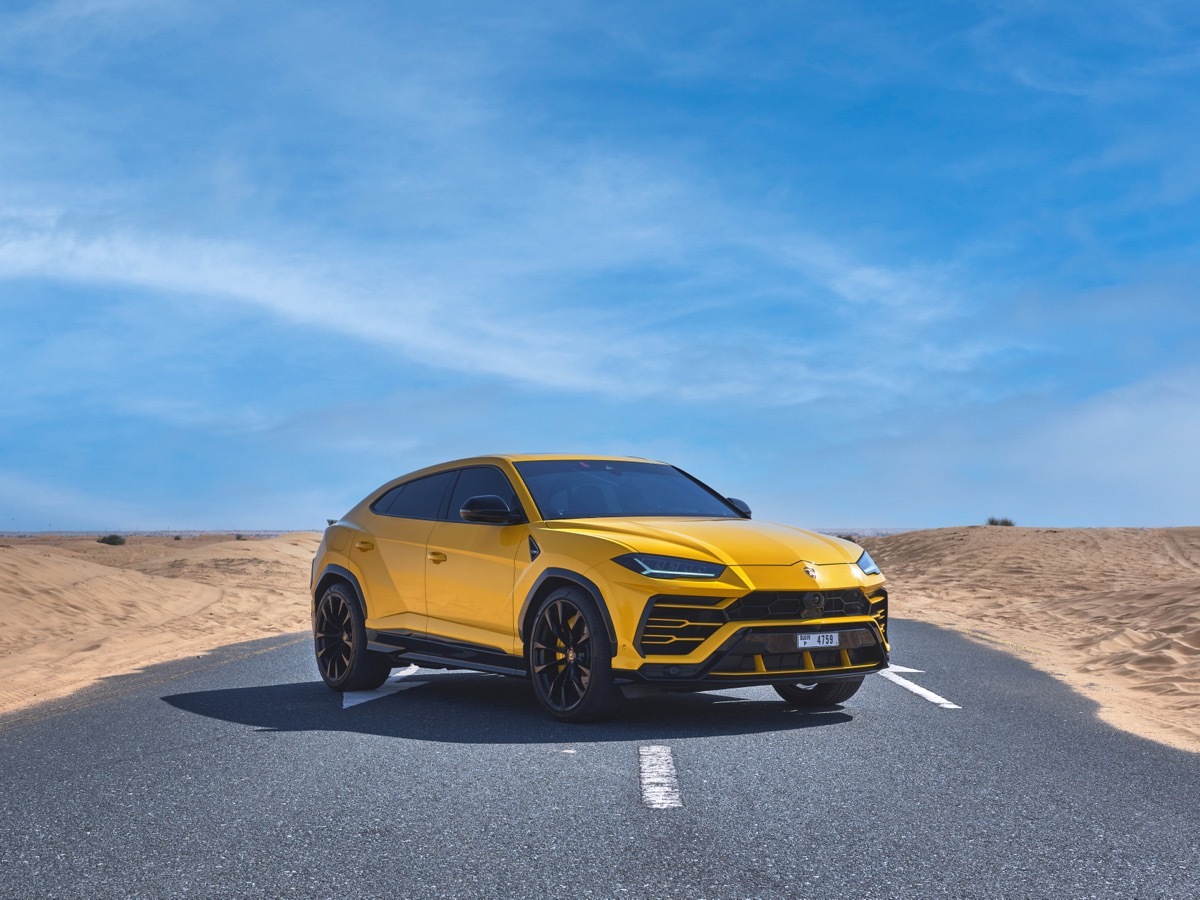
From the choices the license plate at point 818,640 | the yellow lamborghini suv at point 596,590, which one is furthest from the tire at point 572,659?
the license plate at point 818,640

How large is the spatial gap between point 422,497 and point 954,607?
17220mm

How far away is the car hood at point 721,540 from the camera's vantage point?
7188mm

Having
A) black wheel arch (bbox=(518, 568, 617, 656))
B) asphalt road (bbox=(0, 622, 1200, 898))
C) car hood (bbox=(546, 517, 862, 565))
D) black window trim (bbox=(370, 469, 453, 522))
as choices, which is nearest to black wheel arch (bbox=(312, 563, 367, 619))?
black window trim (bbox=(370, 469, 453, 522))

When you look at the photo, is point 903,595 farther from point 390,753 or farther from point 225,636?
point 390,753

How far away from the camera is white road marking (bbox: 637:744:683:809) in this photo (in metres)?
5.27

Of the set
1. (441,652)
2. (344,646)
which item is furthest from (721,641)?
(344,646)

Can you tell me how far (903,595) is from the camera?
89.9ft

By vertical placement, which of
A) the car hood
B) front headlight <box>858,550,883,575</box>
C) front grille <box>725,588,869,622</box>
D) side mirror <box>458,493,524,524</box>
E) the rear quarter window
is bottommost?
front grille <box>725,588,869,622</box>

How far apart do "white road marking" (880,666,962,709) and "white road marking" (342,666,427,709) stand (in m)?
3.98

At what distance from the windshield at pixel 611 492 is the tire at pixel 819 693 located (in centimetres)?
130

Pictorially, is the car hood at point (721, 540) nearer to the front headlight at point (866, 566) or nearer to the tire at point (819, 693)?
the front headlight at point (866, 566)

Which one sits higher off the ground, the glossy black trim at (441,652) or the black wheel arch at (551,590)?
the black wheel arch at (551,590)

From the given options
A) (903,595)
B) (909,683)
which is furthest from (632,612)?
(903,595)

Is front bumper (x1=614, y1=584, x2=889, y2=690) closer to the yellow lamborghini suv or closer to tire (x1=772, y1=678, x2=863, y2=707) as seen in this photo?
the yellow lamborghini suv
